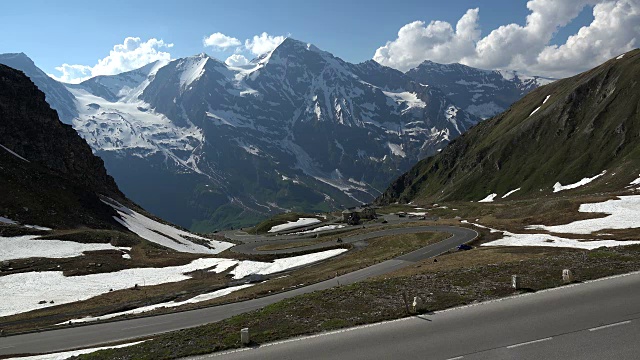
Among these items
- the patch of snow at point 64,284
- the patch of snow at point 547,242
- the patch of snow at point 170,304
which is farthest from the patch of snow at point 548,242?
the patch of snow at point 64,284

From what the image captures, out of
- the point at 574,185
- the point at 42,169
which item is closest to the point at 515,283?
the point at 42,169

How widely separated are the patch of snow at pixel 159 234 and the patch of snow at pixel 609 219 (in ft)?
294

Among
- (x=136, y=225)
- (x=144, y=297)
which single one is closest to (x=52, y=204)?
(x=136, y=225)

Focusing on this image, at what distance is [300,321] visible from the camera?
23391 mm

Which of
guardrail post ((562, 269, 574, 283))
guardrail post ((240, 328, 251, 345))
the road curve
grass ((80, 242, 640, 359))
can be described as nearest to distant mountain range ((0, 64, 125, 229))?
the road curve

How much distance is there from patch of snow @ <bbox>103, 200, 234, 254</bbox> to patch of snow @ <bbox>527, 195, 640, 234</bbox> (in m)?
89.6

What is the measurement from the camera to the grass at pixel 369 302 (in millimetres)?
22062

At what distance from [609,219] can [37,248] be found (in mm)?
111921

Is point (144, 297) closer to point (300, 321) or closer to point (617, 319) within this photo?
point (300, 321)

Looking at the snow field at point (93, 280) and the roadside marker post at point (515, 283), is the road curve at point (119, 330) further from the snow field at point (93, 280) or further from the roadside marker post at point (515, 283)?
the roadside marker post at point (515, 283)

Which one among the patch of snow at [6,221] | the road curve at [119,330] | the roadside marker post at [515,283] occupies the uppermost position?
the patch of snow at [6,221]

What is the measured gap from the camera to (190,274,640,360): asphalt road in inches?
685

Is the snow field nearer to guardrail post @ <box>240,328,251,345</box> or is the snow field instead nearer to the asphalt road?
guardrail post @ <box>240,328,251,345</box>

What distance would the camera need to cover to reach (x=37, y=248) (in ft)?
256
